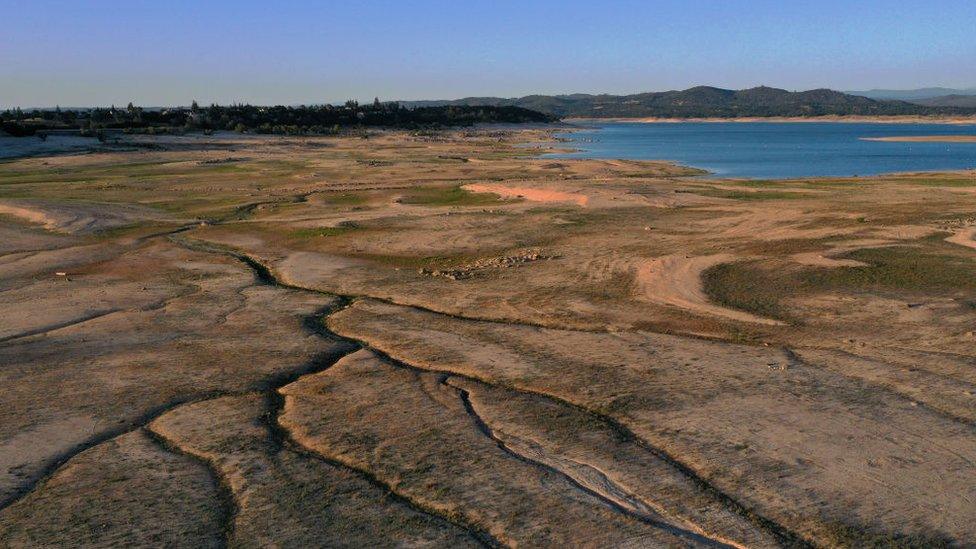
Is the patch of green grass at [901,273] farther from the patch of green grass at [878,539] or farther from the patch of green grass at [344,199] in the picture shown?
the patch of green grass at [344,199]

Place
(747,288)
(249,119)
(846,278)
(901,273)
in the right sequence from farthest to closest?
(249,119) → (901,273) → (846,278) → (747,288)

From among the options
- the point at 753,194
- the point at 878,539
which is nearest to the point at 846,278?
the point at 878,539

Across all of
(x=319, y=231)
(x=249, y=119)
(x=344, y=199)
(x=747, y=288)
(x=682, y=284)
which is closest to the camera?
(x=747, y=288)

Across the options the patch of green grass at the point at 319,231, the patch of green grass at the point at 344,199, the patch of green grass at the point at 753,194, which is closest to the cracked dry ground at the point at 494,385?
the patch of green grass at the point at 319,231

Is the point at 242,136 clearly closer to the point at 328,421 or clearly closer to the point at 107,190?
the point at 107,190

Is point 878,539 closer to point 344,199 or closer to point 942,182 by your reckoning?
point 344,199

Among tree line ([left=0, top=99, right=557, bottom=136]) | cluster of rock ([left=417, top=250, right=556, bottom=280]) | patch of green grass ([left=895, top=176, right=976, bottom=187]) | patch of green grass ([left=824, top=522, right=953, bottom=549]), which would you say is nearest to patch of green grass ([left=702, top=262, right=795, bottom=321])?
cluster of rock ([left=417, top=250, right=556, bottom=280])
